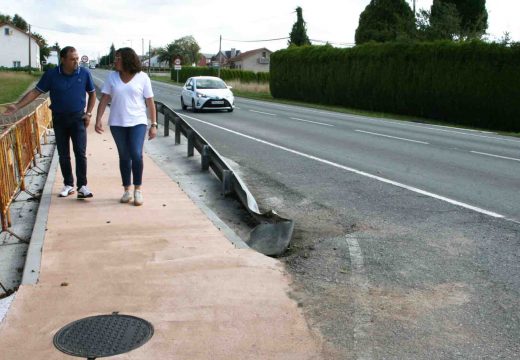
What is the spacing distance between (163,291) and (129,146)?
2.96 m

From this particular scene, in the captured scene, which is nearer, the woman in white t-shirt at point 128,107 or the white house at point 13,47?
the woman in white t-shirt at point 128,107

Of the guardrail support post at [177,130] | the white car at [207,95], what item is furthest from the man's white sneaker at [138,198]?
the white car at [207,95]

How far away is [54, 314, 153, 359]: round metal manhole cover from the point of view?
3.49 m

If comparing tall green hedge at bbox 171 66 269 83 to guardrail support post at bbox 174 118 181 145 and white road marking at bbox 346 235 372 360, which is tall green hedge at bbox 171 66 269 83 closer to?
guardrail support post at bbox 174 118 181 145

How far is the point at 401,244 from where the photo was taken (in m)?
5.78

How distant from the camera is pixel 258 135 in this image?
15.8 meters

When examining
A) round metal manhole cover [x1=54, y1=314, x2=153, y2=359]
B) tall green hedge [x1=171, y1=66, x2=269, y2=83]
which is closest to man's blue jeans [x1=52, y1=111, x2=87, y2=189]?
round metal manhole cover [x1=54, y1=314, x2=153, y2=359]

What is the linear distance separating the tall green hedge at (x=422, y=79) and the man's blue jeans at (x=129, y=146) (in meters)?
18.9

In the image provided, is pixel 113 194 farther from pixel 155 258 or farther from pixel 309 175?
pixel 309 175

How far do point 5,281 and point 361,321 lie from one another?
2.84m

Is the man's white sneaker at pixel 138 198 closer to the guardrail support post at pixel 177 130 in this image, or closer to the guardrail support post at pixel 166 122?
the guardrail support post at pixel 177 130

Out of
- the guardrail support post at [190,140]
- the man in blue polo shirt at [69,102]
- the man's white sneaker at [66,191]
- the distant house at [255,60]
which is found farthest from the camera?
the distant house at [255,60]

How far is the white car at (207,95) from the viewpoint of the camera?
77.4ft

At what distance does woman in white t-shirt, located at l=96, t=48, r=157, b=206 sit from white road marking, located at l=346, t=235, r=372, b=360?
108 inches
